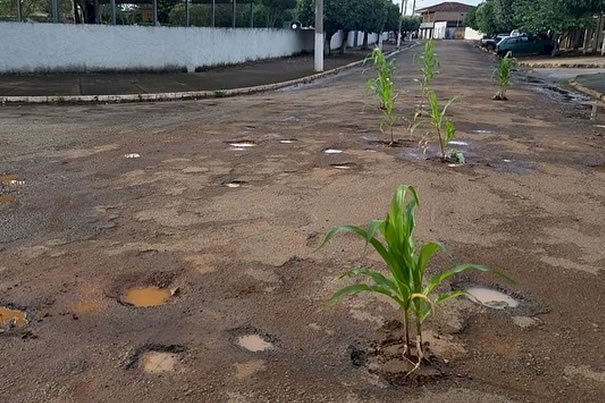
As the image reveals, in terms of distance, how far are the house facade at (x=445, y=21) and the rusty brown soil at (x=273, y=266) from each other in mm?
94302

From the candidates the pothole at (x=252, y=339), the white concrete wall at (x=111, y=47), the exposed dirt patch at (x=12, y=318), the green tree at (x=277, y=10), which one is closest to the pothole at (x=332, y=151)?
the pothole at (x=252, y=339)

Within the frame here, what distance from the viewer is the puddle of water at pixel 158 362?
2.77 m

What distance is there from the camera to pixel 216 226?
15.6 feet

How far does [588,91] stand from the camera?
1647 cm

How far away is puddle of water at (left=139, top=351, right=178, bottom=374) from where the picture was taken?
2.77 meters

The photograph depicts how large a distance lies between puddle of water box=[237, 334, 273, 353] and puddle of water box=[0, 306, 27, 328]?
121cm

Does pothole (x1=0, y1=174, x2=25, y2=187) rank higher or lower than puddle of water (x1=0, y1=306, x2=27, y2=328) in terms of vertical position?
higher

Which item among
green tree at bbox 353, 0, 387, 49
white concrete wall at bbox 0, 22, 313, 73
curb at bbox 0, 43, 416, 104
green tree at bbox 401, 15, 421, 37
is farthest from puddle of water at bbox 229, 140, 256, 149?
green tree at bbox 401, 15, 421, 37

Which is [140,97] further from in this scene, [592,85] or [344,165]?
[592,85]

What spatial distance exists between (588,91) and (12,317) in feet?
55.3

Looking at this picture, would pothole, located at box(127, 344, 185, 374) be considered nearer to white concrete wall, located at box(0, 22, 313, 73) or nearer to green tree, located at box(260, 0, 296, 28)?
white concrete wall, located at box(0, 22, 313, 73)

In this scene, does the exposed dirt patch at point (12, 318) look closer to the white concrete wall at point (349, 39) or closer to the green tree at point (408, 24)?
the white concrete wall at point (349, 39)

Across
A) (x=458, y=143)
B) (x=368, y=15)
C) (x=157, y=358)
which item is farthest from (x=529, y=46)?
(x=157, y=358)

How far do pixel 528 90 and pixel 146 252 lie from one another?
Result: 50.7 feet
